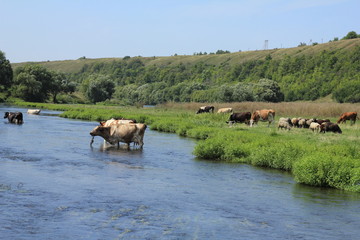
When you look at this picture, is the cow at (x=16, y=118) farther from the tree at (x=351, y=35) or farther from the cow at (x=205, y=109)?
the tree at (x=351, y=35)

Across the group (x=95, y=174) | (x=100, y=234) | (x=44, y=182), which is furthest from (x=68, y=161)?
(x=100, y=234)

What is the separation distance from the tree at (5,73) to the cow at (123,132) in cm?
8276

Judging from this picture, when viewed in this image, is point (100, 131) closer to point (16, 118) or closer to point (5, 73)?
point (16, 118)

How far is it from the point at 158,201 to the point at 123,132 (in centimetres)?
1414

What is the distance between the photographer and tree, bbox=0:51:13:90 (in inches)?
4154

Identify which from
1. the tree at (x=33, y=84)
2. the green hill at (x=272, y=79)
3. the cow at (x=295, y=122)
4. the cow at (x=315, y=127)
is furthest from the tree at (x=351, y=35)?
the cow at (x=315, y=127)

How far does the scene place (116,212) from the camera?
13.9 metres

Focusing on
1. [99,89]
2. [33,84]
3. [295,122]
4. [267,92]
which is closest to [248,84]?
[267,92]

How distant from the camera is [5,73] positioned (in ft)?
348

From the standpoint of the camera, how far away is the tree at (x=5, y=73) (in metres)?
106

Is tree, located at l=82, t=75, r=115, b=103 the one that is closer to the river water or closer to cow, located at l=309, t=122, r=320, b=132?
cow, located at l=309, t=122, r=320, b=132

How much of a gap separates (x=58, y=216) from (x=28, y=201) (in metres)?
1.81

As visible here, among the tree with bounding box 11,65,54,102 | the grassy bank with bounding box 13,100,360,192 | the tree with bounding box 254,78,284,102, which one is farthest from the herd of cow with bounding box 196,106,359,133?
the tree with bounding box 11,65,54,102

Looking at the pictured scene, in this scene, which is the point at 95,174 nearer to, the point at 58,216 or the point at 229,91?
the point at 58,216
